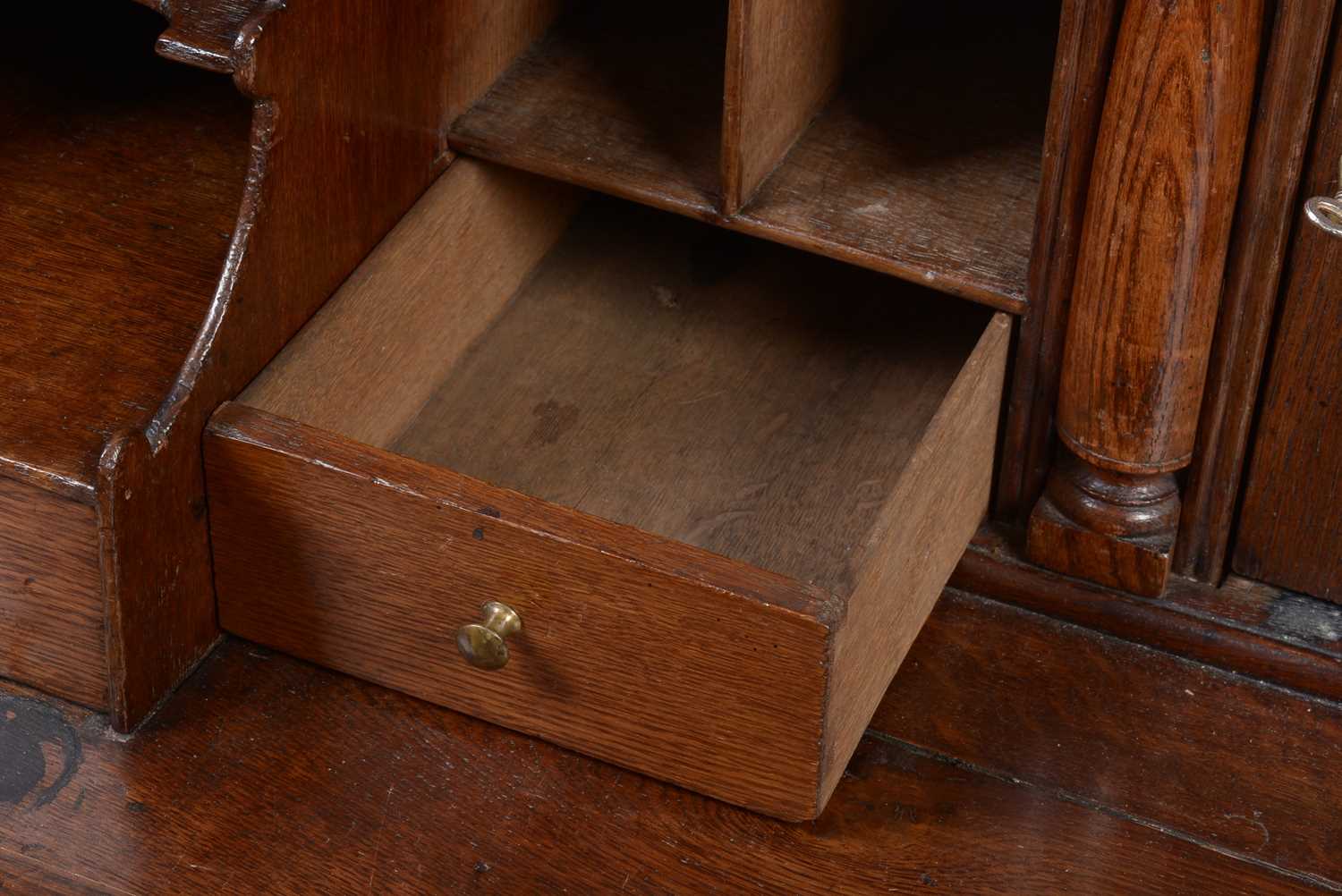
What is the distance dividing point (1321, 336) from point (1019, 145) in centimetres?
26

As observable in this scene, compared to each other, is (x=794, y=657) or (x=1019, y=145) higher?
(x=1019, y=145)

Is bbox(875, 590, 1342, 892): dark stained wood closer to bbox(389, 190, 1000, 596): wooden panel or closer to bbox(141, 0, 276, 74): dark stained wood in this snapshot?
bbox(389, 190, 1000, 596): wooden panel

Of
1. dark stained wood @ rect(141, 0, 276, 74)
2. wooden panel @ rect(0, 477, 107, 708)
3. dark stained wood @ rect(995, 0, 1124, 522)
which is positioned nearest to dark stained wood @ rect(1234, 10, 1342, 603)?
dark stained wood @ rect(995, 0, 1124, 522)

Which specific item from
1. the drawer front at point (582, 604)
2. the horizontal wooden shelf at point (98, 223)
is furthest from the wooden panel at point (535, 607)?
the horizontal wooden shelf at point (98, 223)

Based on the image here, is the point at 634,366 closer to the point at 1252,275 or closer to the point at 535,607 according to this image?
the point at 535,607

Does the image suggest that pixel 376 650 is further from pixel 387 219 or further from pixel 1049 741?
pixel 1049 741

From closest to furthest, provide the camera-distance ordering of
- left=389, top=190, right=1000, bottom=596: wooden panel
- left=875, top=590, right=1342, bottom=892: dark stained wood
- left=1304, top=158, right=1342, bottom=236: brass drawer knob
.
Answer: left=1304, top=158, right=1342, bottom=236: brass drawer knob → left=875, top=590, right=1342, bottom=892: dark stained wood → left=389, top=190, right=1000, bottom=596: wooden panel

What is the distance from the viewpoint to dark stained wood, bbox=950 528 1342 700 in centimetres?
129

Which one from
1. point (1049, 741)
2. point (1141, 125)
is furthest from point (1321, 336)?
point (1049, 741)

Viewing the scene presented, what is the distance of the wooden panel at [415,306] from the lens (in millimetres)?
1245

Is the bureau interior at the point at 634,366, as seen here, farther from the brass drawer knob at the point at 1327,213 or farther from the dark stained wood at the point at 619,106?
the brass drawer knob at the point at 1327,213

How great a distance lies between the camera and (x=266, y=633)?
4.13 ft

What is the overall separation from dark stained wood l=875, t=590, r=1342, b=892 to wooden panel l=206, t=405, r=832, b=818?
0.51ft

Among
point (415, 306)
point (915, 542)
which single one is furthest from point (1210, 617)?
point (415, 306)
